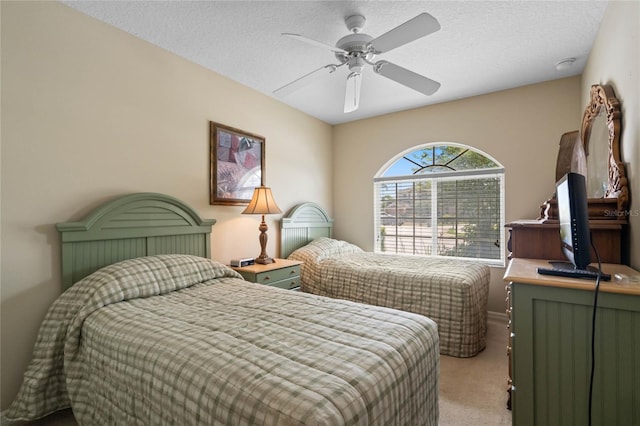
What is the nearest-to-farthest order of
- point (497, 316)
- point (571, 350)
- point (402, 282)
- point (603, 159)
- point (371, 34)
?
point (571, 350), point (603, 159), point (371, 34), point (402, 282), point (497, 316)

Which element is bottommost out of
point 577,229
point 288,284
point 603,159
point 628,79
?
point 288,284

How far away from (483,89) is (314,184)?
7.57ft

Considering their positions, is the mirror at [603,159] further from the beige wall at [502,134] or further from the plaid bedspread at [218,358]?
the plaid bedspread at [218,358]

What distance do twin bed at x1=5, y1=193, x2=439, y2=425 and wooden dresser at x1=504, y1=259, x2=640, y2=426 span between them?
1.35ft

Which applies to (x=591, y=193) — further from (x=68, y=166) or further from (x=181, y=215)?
(x=68, y=166)

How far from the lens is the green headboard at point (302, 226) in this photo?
380 cm

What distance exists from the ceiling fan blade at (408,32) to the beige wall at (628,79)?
938 millimetres

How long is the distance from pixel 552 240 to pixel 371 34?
1.89 m

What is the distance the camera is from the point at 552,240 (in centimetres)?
196

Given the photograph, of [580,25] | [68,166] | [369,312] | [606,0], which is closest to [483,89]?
[580,25]

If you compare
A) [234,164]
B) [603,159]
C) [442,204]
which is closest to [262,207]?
[234,164]

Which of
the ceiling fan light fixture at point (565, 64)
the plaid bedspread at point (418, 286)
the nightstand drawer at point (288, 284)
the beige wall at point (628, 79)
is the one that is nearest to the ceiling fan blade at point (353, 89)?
the beige wall at point (628, 79)

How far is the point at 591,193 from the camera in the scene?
2.26 m

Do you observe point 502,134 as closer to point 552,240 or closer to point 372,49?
point 552,240
